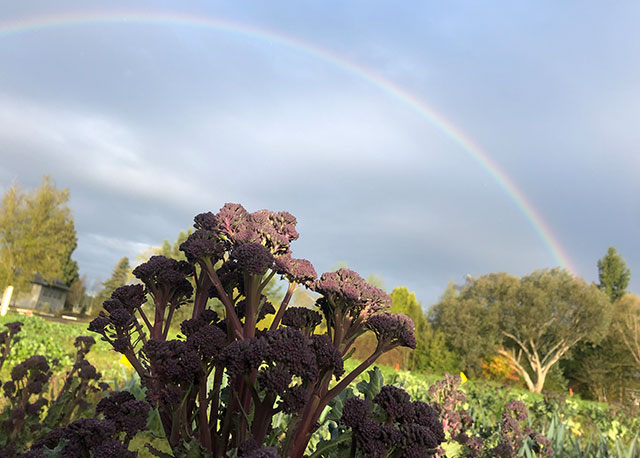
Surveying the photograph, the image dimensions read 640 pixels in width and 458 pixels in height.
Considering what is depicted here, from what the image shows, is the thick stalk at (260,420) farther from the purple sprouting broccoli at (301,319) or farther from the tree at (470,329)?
the tree at (470,329)

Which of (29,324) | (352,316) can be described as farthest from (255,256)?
(29,324)

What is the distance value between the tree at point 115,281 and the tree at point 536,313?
40.8m

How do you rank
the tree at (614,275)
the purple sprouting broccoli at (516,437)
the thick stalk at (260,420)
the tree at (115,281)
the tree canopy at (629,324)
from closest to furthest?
1. the thick stalk at (260,420)
2. the purple sprouting broccoli at (516,437)
3. the tree canopy at (629,324)
4. the tree at (614,275)
5. the tree at (115,281)

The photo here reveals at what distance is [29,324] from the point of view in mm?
16469

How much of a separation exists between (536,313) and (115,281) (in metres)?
54.7

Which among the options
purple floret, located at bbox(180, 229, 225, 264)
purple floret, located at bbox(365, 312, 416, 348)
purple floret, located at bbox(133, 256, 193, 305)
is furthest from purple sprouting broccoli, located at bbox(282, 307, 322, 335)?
purple floret, located at bbox(133, 256, 193, 305)

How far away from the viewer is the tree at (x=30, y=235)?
105 ft

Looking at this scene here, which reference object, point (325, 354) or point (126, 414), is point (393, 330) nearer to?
point (325, 354)

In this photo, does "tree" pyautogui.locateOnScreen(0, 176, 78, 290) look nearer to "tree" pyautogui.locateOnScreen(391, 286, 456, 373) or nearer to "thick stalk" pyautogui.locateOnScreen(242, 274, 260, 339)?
"tree" pyautogui.locateOnScreen(391, 286, 456, 373)

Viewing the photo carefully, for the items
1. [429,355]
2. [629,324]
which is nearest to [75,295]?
[429,355]

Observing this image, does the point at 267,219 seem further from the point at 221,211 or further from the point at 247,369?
the point at 247,369

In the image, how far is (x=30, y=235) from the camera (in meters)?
32.8

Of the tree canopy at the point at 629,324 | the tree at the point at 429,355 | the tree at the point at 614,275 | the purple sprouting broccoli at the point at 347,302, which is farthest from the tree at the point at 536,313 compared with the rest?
the purple sprouting broccoli at the point at 347,302

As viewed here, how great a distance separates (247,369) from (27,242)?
127ft
